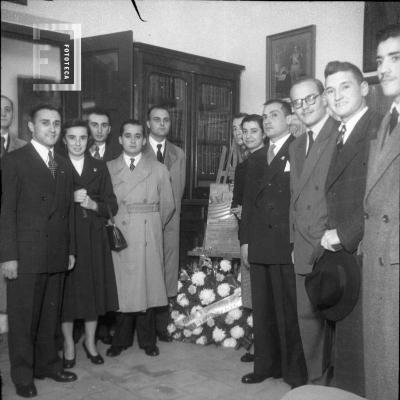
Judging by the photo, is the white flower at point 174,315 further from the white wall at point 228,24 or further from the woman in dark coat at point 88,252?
the white wall at point 228,24

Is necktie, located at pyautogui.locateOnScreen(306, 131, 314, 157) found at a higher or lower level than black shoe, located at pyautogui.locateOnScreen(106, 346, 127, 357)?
higher

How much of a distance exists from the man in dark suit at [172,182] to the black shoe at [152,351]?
27 cm

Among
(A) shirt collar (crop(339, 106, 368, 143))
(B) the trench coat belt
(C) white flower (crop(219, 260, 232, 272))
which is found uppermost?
(A) shirt collar (crop(339, 106, 368, 143))

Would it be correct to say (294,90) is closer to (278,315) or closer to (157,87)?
(278,315)

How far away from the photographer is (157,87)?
3.70 metres

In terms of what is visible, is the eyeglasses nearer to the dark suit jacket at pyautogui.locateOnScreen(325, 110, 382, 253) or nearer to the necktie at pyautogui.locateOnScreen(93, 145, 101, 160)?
the dark suit jacket at pyautogui.locateOnScreen(325, 110, 382, 253)

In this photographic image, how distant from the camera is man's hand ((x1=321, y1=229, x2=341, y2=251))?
1672 mm

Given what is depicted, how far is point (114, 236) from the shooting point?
8.55 ft

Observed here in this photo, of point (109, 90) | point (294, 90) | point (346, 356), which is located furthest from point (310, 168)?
point (109, 90)

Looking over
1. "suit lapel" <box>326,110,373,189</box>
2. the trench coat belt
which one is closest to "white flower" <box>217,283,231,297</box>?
the trench coat belt
